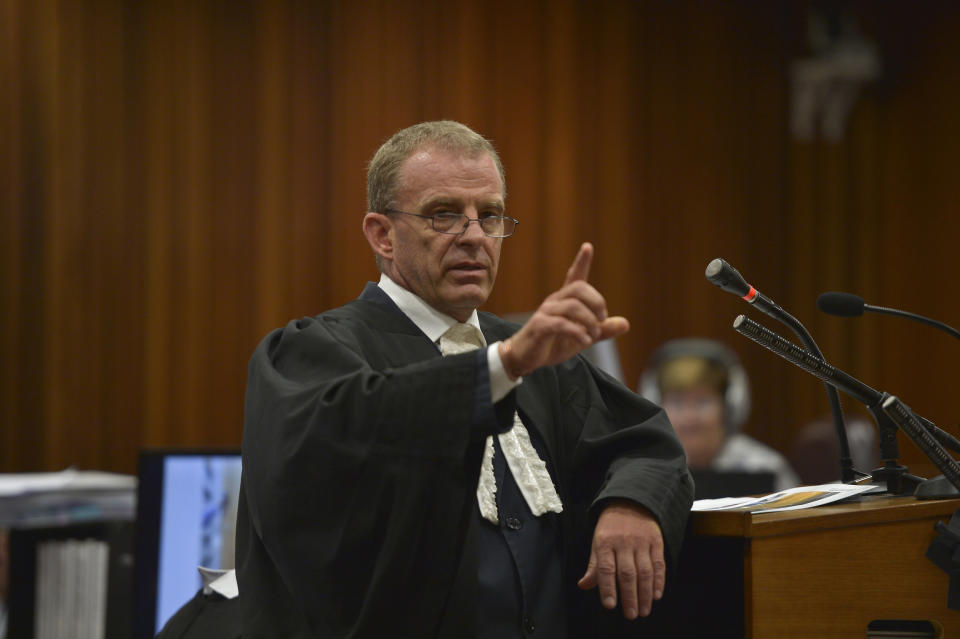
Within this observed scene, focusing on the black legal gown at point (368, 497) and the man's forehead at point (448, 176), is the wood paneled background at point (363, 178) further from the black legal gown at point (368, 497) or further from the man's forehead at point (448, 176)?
the black legal gown at point (368, 497)

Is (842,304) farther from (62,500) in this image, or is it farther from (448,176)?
(62,500)

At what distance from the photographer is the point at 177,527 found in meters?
2.97

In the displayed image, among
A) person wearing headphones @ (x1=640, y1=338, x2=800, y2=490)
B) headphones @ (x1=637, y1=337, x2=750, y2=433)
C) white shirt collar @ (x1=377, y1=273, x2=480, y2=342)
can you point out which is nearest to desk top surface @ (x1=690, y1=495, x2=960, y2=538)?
white shirt collar @ (x1=377, y1=273, x2=480, y2=342)

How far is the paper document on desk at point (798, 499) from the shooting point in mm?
1873

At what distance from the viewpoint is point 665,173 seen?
6.02m

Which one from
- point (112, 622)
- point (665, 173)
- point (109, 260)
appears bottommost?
point (112, 622)

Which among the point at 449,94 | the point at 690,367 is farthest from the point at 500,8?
the point at 690,367

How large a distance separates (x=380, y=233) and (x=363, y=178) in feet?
10.4

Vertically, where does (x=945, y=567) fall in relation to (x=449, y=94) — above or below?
below

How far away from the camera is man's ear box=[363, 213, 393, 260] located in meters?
2.26

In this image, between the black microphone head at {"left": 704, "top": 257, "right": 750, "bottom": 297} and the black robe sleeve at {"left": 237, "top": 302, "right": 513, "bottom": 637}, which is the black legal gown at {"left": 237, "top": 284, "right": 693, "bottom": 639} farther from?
the black microphone head at {"left": 704, "top": 257, "right": 750, "bottom": 297}

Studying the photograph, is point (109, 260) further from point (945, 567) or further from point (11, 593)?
point (945, 567)

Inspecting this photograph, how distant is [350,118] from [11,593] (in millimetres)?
2954

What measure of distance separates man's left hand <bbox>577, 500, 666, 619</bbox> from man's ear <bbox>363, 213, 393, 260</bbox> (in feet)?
2.54
